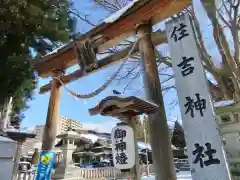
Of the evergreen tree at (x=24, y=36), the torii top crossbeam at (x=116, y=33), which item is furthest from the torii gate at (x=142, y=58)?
the evergreen tree at (x=24, y=36)

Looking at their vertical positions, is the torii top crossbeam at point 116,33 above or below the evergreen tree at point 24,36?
below

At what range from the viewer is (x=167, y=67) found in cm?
925

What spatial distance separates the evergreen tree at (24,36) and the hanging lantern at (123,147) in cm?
636

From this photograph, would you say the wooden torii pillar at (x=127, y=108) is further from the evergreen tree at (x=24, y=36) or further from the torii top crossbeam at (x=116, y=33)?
the evergreen tree at (x=24, y=36)

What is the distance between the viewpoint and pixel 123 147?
326cm

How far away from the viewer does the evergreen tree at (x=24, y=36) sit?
26.8 feet

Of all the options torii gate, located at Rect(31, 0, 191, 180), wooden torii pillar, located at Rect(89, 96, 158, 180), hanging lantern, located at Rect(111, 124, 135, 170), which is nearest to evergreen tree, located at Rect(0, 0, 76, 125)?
torii gate, located at Rect(31, 0, 191, 180)

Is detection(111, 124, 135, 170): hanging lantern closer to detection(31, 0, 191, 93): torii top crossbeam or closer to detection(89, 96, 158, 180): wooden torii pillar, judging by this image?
detection(89, 96, 158, 180): wooden torii pillar

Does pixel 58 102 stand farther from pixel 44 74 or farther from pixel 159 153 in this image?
pixel 159 153

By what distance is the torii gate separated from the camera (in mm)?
3303

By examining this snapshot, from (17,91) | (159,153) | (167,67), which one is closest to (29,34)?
(17,91)

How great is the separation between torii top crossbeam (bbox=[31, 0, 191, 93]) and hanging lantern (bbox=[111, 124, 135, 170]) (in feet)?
6.32

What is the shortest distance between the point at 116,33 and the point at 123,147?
8.35 feet

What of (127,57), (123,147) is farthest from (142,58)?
(123,147)
